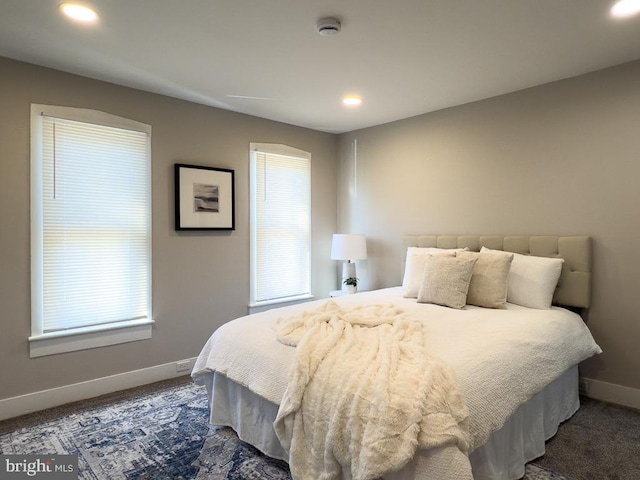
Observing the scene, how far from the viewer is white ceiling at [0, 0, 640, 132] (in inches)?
84.1

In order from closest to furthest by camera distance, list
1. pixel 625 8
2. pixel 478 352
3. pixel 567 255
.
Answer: pixel 478 352
pixel 625 8
pixel 567 255

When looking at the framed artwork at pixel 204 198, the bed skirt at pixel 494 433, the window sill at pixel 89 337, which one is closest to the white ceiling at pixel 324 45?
the framed artwork at pixel 204 198

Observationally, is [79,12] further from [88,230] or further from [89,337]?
[89,337]

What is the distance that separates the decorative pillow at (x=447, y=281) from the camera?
2.94 metres

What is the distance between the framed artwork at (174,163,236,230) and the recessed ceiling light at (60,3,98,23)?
4.76ft

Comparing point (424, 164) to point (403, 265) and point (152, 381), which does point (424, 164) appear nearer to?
point (403, 265)

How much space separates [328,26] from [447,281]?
1.94 metres

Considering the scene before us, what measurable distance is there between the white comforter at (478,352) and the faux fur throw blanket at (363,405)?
4.7 inches

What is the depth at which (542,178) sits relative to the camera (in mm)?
3266

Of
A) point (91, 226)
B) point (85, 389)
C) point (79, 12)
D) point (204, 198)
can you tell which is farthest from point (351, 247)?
point (79, 12)

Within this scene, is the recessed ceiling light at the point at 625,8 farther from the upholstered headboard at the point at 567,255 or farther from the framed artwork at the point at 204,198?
the framed artwork at the point at 204,198

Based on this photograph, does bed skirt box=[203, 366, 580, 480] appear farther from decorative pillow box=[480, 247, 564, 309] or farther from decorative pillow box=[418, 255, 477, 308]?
decorative pillow box=[418, 255, 477, 308]

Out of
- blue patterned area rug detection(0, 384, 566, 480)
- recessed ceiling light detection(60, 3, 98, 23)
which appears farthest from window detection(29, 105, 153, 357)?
recessed ceiling light detection(60, 3, 98, 23)

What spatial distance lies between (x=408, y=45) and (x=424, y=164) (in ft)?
5.64
